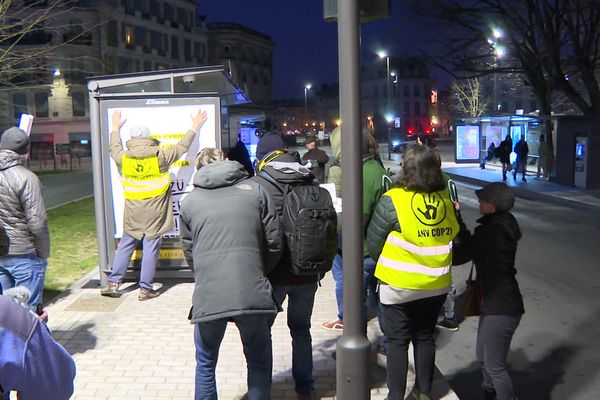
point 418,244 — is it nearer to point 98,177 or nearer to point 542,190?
point 98,177

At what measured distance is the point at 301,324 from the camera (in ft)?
13.4

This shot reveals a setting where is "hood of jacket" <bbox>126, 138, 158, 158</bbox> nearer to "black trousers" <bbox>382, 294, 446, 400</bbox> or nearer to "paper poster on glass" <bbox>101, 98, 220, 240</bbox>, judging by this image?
"paper poster on glass" <bbox>101, 98, 220, 240</bbox>

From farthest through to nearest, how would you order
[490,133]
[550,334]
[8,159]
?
[490,133] < [550,334] < [8,159]

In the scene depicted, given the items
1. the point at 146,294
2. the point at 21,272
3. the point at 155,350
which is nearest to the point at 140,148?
the point at 146,294

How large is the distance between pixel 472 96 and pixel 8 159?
165 feet

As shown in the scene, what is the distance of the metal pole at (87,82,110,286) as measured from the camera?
23.4ft

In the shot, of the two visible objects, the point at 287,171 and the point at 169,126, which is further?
the point at 169,126

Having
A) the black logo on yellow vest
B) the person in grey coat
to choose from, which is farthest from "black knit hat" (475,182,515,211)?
the person in grey coat

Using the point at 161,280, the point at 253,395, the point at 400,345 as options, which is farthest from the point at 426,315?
the point at 161,280

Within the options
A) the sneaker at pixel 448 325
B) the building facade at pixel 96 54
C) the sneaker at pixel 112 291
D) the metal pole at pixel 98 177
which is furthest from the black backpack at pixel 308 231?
the building facade at pixel 96 54

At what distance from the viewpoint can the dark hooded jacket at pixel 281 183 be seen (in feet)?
12.7

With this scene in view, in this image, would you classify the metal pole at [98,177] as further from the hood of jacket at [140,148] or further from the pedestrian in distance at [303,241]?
the pedestrian in distance at [303,241]

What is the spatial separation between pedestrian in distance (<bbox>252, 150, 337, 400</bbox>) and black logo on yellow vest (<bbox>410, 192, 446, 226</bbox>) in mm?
521

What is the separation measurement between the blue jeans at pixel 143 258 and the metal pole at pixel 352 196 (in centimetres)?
394
